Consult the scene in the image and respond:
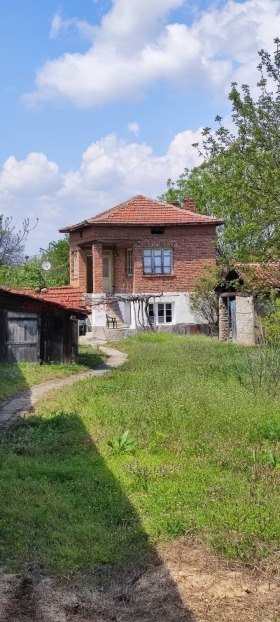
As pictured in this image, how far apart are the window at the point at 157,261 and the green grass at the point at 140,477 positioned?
21046 mm

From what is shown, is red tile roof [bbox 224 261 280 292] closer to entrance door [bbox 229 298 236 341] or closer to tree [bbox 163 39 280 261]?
→ tree [bbox 163 39 280 261]

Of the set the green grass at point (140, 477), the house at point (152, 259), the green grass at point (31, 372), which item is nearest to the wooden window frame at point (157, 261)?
the house at point (152, 259)

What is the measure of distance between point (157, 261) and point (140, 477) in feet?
90.4

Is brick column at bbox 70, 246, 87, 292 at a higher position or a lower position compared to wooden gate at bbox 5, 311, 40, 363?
higher

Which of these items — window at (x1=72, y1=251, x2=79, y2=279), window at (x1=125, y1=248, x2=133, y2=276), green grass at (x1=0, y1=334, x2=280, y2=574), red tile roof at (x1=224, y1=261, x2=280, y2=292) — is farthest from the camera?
window at (x1=72, y1=251, x2=79, y2=279)

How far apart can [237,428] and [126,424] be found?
2.01m

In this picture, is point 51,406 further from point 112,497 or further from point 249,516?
point 249,516

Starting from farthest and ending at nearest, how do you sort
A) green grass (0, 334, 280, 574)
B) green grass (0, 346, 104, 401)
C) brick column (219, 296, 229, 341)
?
brick column (219, 296, 229, 341), green grass (0, 346, 104, 401), green grass (0, 334, 280, 574)

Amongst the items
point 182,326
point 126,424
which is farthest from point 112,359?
point 126,424

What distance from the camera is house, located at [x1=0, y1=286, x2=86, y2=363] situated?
21594 mm

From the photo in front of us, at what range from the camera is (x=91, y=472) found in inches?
356

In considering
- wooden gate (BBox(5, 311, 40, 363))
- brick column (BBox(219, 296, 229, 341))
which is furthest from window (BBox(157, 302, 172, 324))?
wooden gate (BBox(5, 311, 40, 363))

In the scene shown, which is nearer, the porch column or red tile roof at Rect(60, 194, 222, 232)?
red tile roof at Rect(60, 194, 222, 232)

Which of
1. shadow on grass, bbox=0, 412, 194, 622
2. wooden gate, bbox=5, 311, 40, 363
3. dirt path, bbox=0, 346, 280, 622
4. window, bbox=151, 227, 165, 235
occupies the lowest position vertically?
dirt path, bbox=0, 346, 280, 622
